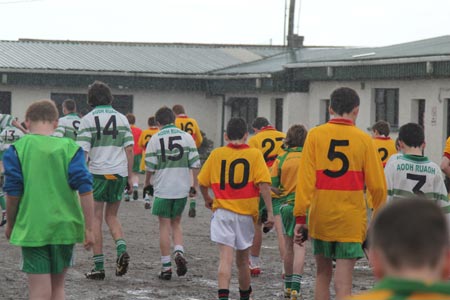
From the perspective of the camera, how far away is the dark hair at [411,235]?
3.00 m

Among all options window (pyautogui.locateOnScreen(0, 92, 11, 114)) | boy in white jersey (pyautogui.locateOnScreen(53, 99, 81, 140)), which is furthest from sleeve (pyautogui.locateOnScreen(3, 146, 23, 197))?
window (pyautogui.locateOnScreen(0, 92, 11, 114))

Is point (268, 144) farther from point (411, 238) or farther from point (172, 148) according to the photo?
point (411, 238)

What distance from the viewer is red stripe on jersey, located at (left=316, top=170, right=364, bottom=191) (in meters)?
8.20

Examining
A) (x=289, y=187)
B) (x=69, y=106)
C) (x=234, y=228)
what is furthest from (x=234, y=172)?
(x=69, y=106)

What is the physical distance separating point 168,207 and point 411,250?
9.58 metres

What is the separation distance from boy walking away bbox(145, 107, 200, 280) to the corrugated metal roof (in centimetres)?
2668

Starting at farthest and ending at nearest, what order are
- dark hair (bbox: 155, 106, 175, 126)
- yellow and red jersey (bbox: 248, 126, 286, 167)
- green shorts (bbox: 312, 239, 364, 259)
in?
yellow and red jersey (bbox: 248, 126, 286, 167) → dark hair (bbox: 155, 106, 175, 126) → green shorts (bbox: 312, 239, 364, 259)

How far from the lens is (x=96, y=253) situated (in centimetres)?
1202

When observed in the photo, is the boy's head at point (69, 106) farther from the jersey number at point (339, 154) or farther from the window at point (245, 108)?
the window at point (245, 108)

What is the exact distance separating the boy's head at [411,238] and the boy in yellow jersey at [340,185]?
16.6 ft

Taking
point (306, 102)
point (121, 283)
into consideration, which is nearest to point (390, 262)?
point (121, 283)

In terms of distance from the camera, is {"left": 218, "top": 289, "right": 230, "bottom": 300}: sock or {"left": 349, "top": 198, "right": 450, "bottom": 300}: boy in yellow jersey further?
{"left": 218, "top": 289, "right": 230, "bottom": 300}: sock

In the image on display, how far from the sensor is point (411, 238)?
2.99 m

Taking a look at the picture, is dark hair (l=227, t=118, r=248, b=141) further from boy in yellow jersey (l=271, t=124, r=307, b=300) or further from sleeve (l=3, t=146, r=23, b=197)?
sleeve (l=3, t=146, r=23, b=197)
